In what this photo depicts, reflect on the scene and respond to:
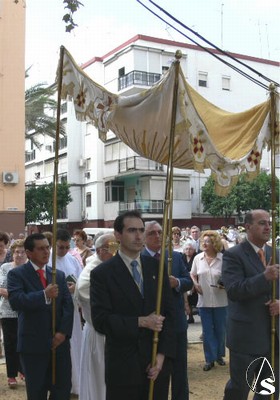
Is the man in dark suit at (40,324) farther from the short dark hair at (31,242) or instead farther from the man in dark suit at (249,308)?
the man in dark suit at (249,308)

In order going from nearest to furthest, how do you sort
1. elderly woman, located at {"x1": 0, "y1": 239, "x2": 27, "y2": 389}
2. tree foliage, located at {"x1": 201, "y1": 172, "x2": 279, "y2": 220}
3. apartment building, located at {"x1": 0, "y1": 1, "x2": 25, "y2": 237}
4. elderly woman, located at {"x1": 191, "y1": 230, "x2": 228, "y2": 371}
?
elderly woman, located at {"x1": 0, "y1": 239, "x2": 27, "y2": 389} → elderly woman, located at {"x1": 191, "y1": 230, "x2": 228, "y2": 371} → apartment building, located at {"x1": 0, "y1": 1, "x2": 25, "y2": 237} → tree foliage, located at {"x1": 201, "y1": 172, "x2": 279, "y2": 220}

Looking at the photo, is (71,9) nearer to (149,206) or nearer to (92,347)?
(92,347)

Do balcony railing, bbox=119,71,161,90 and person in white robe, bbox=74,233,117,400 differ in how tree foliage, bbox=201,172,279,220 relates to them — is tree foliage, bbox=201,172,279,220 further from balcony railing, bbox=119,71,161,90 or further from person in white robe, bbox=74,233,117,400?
person in white robe, bbox=74,233,117,400

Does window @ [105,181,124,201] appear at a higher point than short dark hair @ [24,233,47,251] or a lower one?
higher

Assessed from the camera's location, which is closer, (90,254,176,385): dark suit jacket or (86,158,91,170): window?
(90,254,176,385): dark suit jacket

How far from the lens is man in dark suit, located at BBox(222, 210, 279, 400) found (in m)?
4.55

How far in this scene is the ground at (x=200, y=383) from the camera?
6.34 m

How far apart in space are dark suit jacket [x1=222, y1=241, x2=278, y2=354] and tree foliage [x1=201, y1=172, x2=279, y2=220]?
1323 inches

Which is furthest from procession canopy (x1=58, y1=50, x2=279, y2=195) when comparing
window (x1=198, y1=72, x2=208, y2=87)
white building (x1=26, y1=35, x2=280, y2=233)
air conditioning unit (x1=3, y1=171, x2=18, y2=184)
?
window (x1=198, y1=72, x2=208, y2=87)

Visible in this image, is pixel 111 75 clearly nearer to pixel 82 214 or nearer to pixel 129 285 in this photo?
pixel 82 214

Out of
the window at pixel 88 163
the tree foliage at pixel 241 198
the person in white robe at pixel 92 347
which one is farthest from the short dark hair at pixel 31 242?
the window at pixel 88 163

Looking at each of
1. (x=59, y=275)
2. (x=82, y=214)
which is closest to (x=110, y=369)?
(x=59, y=275)

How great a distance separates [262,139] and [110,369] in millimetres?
2943

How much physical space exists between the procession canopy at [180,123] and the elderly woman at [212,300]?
7.60 ft
